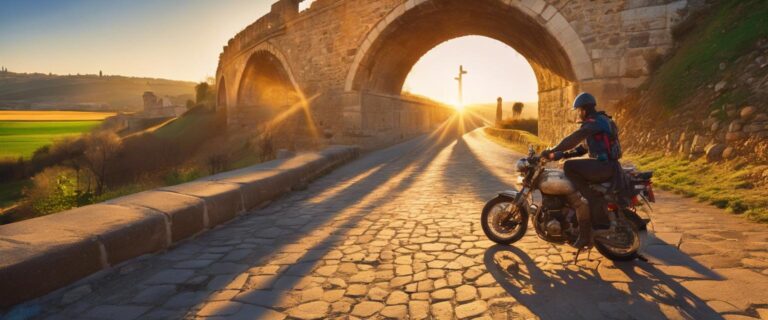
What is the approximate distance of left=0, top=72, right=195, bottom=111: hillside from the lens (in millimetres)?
86438

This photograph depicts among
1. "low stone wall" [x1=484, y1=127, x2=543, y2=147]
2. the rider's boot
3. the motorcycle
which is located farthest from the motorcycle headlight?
"low stone wall" [x1=484, y1=127, x2=543, y2=147]

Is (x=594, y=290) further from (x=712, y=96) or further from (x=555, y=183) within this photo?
(x=712, y=96)

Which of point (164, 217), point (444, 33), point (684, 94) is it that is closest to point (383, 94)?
point (444, 33)

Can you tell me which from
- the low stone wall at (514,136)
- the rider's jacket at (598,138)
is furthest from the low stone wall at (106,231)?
the low stone wall at (514,136)

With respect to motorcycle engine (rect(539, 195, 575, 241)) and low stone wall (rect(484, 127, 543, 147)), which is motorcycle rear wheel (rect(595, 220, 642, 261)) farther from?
low stone wall (rect(484, 127, 543, 147))

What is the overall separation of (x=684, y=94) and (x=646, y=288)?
690cm

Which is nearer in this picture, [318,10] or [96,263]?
[96,263]

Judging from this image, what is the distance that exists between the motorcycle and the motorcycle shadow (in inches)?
7.9

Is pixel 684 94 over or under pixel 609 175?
over

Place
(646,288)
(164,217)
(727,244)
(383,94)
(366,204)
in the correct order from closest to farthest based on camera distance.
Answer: (646,288) → (727,244) → (164,217) → (366,204) → (383,94)

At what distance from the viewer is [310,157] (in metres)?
9.09

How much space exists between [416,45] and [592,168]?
1321cm

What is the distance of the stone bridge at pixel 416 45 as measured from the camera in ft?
31.4

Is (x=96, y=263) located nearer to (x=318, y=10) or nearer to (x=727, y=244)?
(x=727, y=244)
